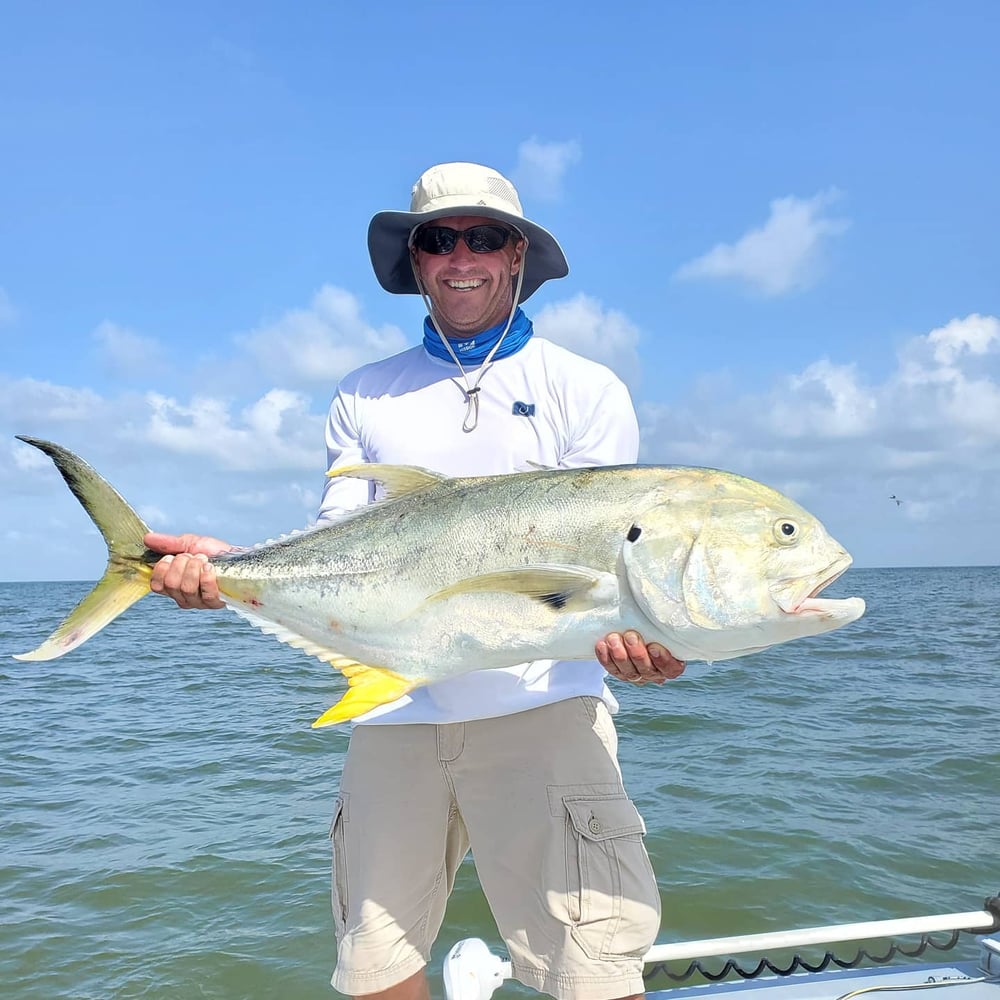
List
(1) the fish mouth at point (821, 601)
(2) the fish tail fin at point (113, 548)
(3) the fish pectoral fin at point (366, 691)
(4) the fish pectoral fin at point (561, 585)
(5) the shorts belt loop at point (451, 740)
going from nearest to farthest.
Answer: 1. (1) the fish mouth at point (821, 601)
2. (4) the fish pectoral fin at point (561, 585)
3. (3) the fish pectoral fin at point (366, 691)
4. (2) the fish tail fin at point (113, 548)
5. (5) the shorts belt loop at point (451, 740)

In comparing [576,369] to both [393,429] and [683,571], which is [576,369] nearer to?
[393,429]

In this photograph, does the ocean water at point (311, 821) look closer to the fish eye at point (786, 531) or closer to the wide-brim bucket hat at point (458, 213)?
the fish eye at point (786, 531)

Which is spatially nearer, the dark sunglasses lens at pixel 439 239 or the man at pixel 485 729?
the man at pixel 485 729

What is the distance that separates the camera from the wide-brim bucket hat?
2.96 metres

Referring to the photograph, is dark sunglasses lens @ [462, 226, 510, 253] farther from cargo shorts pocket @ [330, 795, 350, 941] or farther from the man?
cargo shorts pocket @ [330, 795, 350, 941]

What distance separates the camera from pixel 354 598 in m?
2.52

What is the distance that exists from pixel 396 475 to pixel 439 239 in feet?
3.33

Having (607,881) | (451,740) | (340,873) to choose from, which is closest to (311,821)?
(340,873)

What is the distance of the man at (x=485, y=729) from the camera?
2.56 meters

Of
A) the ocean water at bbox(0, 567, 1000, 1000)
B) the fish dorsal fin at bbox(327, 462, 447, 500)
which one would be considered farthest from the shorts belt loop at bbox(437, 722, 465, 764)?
the ocean water at bbox(0, 567, 1000, 1000)

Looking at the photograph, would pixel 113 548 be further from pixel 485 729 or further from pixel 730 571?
pixel 730 571

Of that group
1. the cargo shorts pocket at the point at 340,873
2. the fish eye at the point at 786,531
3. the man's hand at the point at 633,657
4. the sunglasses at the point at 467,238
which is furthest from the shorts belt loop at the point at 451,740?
the sunglasses at the point at 467,238

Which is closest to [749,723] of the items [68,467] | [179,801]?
[179,801]

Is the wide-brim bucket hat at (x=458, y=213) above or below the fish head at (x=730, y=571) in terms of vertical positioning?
above
